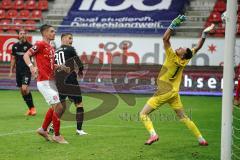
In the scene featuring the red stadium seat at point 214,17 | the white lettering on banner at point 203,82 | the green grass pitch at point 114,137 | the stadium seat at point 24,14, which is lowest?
the green grass pitch at point 114,137

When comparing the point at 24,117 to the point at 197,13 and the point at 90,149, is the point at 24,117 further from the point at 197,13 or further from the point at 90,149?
the point at 197,13

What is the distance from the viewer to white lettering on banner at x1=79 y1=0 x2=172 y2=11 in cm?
3312

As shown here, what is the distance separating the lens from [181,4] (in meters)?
32.5

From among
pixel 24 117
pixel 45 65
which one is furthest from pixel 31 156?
pixel 24 117

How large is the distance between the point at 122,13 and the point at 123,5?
1.21m

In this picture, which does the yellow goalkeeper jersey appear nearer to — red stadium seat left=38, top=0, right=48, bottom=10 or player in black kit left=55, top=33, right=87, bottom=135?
player in black kit left=55, top=33, right=87, bottom=135

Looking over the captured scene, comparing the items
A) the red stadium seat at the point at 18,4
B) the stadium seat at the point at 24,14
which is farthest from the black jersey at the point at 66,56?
the red stadium seat at the point at 18,4

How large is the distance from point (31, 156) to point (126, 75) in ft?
52.3

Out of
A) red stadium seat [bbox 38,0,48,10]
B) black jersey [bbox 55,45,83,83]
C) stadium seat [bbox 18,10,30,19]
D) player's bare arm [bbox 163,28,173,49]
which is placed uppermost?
red stadium seat [bbox 38,0,48,10]

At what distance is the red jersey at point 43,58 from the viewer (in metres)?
12.1

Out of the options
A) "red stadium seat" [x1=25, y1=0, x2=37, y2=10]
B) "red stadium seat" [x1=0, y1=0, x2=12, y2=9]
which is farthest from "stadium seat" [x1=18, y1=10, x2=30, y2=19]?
"red stadium seat" [x1=0, y1=0, x2=12, y2=9]

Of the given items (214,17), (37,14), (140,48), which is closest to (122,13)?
(37,14)

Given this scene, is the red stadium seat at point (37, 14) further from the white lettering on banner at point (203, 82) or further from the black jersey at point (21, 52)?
the black jersey at point (21, 52)

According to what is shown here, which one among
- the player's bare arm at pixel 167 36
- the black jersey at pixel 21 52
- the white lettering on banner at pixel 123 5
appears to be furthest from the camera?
the white lettering on banner at pixel 123 5
